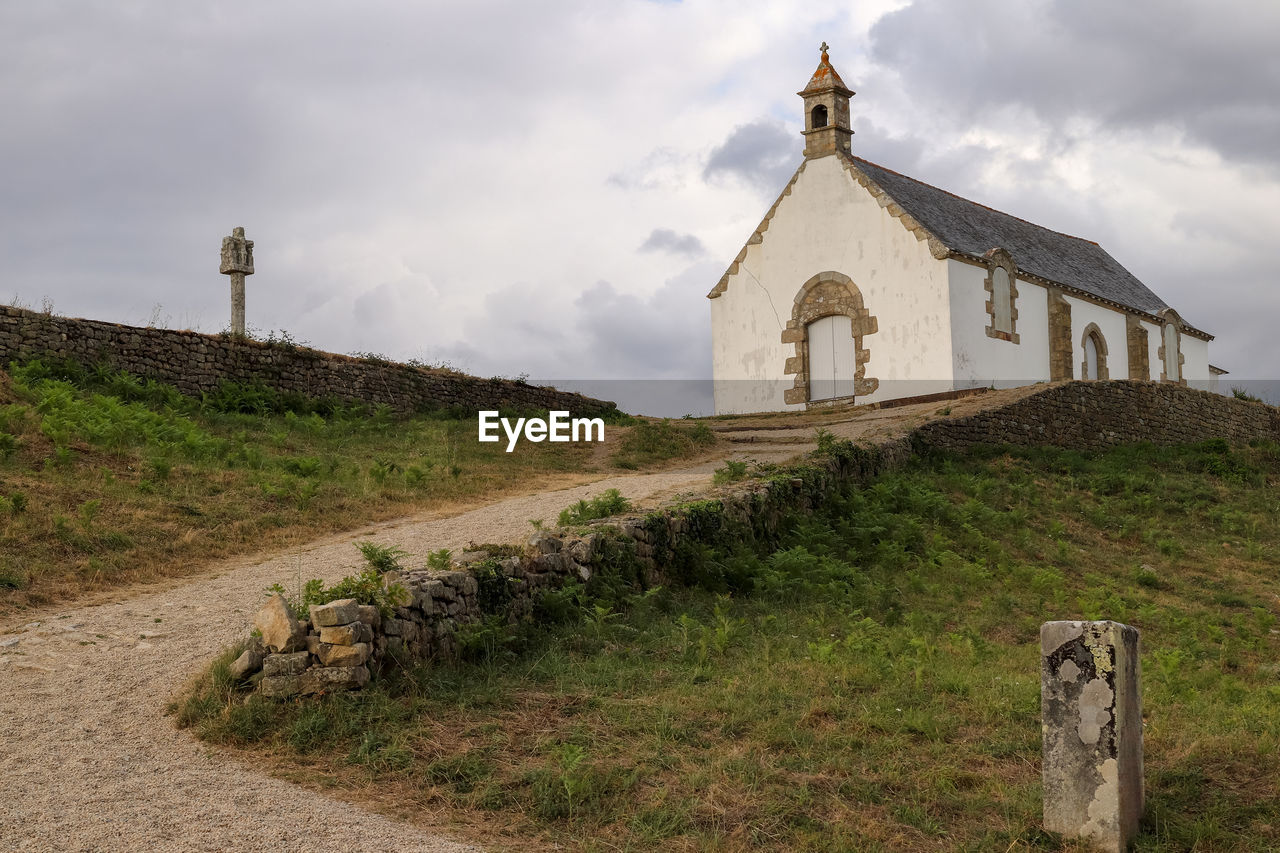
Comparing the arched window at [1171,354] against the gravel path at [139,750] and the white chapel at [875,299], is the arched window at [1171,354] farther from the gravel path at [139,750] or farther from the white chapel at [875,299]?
the gravel path at [139,750]

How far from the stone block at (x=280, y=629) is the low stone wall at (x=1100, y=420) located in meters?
13.7

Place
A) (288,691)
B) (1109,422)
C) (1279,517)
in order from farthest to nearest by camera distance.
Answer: (1109,422)
(1279,517)
(288,691)

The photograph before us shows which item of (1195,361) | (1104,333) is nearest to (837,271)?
(1104,333)

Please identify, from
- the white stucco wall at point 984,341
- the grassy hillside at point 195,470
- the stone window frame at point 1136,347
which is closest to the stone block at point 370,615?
the grassy hillside at point 195,470

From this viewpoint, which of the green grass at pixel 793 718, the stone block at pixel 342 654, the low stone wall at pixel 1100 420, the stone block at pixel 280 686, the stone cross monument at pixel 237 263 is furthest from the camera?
the stone cross monument at pixel 237 263

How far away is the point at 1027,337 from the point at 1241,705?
21.9 metres

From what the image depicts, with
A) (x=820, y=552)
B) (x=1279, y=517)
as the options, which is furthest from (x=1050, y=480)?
(x=820, y=552)

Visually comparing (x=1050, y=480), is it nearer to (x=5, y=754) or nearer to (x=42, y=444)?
(x=42, y=444)

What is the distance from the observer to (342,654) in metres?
7.91

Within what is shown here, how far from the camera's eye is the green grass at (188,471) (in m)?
11.9

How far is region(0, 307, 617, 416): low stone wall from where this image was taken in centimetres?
1909

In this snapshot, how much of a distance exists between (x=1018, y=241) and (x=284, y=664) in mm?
29270

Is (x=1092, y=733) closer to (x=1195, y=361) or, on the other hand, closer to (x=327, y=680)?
(x=327, y=680)

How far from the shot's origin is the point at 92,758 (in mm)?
7035
